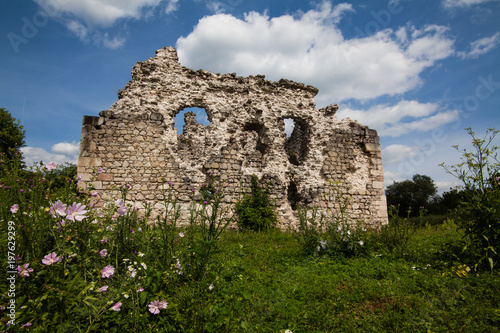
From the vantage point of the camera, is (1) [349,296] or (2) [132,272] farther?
(1) [349,296]

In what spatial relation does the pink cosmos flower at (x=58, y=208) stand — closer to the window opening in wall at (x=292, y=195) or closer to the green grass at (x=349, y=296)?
the green grass at (x=349, y=296)

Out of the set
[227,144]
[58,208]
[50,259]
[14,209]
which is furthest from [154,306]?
[227,144]

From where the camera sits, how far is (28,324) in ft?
5.93

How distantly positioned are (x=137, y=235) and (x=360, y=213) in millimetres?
8407

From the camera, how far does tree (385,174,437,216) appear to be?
29422 mm

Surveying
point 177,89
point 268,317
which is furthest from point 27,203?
point 177,89

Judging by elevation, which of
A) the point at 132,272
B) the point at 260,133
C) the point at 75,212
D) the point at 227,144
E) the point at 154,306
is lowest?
the point at 154,306

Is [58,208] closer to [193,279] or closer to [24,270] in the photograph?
[24,270]

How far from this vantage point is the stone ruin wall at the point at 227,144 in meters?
8.04

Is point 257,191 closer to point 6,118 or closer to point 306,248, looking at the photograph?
point 306,248

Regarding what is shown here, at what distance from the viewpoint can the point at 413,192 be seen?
30.4 meters

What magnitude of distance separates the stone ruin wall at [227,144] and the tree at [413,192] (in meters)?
23.7

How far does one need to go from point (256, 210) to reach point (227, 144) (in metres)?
2.35

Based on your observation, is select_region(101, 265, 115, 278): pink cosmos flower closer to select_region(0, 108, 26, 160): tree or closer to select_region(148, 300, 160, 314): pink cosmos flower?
select_region(148, 300, 160, 314): pink cosmos flower
